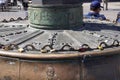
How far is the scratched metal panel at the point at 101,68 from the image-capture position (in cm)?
354

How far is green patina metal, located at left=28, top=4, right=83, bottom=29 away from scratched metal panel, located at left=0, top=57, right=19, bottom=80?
2.58 feet

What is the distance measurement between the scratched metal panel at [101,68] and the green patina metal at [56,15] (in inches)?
30.9

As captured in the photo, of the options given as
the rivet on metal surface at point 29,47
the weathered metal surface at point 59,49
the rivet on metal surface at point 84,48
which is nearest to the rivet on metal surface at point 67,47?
the weathered metal surface at point 59,49

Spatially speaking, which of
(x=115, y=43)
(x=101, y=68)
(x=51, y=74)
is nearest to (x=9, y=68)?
(x=51, y=74)

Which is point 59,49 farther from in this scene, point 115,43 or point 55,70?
point 115,43

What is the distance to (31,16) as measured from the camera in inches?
171

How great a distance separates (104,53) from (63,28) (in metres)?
0.82

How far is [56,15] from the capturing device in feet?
13.3

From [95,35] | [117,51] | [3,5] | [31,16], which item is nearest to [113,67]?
[117,51]

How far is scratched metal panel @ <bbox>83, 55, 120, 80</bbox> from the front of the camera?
11.6ft

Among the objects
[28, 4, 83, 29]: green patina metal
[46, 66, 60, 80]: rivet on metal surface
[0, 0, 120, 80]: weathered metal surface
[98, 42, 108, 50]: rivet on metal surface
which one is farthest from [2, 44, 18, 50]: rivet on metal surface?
[98, 42, 108, 50]: rivet on metal surface

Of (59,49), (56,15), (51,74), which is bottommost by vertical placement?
(51,74)

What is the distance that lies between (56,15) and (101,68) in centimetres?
92

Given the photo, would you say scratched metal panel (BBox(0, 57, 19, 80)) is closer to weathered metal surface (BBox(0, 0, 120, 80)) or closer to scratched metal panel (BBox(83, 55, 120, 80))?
weathered metal surface (BBox(0, 0, 120, 80))
